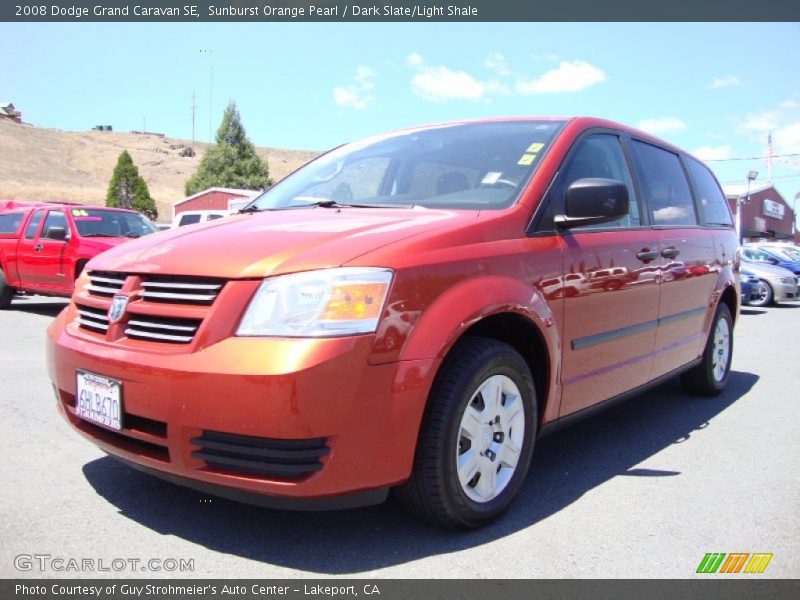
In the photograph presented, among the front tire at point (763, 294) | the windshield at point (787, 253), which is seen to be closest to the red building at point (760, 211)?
the windshield at point (787, 253)

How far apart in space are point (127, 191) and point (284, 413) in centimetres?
5397

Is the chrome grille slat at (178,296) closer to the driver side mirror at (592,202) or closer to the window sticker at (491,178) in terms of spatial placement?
the window sticker at (491,178)

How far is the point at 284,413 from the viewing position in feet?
7.26

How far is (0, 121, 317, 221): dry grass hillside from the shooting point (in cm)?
6688

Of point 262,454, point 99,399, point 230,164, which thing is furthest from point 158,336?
point 230,164

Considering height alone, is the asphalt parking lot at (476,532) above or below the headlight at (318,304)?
below

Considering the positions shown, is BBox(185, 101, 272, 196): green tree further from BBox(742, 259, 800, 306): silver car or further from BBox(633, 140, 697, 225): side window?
BBox(633, 140, 697, 225): side window

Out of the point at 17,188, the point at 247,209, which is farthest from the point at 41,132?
the point at 247,209

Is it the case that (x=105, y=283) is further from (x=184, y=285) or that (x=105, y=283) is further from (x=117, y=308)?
(x=184, y=285)

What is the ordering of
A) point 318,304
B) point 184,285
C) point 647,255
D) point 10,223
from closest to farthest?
1. point 318,304
2. point 184,285
3. point 647,255
4. point 10,223

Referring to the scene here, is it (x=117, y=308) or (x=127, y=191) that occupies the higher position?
(x=127, y=191)

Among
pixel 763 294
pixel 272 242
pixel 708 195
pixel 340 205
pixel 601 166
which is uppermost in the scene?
pixel 601 166

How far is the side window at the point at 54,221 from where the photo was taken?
994 centimetres

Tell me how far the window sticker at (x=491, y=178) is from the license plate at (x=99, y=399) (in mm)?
1884
